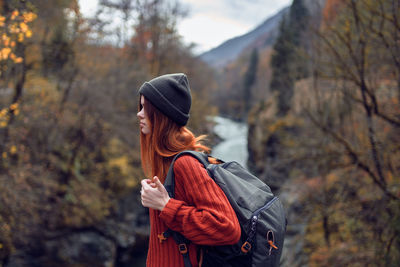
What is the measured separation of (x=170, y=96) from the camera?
1.75 meters

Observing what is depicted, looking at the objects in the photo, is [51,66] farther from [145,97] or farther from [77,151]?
[145,97]

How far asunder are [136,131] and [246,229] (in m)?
14.1

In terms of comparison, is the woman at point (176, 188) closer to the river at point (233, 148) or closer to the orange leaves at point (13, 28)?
the orange leaves at point (13, 28)

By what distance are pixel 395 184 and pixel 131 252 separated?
12.1 meters

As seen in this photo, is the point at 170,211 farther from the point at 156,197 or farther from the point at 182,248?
the point at 182,248

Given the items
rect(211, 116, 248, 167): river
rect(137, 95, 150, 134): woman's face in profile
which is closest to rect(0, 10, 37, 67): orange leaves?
rect(137, 95, 150, 134): woman's face in profile

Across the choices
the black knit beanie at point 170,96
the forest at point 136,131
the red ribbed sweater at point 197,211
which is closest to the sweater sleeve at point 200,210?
the red ribbed sweater at point 197,211

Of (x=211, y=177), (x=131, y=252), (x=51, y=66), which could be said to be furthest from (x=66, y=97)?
(x=211, y=177)

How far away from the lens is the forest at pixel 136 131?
5207mm

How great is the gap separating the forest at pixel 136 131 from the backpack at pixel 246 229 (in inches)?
62.4

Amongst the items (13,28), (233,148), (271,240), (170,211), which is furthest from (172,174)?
(233,148)

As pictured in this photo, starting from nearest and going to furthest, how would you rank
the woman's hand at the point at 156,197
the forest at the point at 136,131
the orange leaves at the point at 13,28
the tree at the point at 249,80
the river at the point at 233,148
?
the woman's hand at the point at 156,197 → the orange leaves at the point at 13,28 → the forest at the point at 136,131 → the river at the point at 233,148 → the tree at the point at 249,80

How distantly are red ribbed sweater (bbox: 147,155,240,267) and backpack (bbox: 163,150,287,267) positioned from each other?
5 cm

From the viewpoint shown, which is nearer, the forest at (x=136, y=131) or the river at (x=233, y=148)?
the forest at (x=136, y=131)
